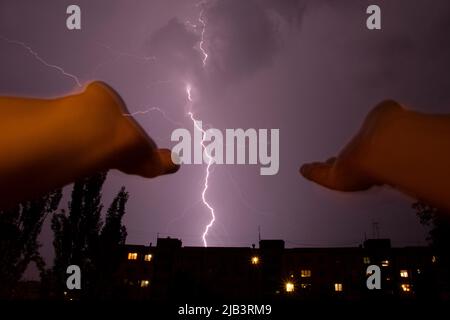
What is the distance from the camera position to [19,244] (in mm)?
15461

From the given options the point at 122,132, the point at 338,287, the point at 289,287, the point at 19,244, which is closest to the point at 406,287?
the point at 338,287

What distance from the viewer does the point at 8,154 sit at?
0.53 metres

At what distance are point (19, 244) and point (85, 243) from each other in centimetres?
459

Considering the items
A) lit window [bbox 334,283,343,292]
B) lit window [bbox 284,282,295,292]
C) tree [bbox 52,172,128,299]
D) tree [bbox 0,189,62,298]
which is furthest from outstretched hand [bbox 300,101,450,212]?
lit window [bbox 334,283,343,292]

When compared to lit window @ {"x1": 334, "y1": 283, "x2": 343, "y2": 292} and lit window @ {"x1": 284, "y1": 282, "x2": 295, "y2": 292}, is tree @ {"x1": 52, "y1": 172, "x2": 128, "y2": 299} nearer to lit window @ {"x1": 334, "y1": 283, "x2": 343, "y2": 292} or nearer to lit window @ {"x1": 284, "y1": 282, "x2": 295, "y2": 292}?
lit window @ {"x1": 284, "y1": 282, "x2": 295, "y2": 292}

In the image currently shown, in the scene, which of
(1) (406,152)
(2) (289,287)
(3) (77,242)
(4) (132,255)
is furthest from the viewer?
(4) (132,255)

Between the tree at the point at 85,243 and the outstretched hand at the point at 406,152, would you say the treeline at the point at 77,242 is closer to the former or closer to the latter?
the tree at the point at 85,243

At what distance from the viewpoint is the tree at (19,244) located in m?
14.5

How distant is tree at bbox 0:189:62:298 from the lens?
14.5 meters

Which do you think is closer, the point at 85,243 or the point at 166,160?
the point at 166,160

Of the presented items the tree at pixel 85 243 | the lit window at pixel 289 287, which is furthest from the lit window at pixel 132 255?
the tree at pixel 85 243

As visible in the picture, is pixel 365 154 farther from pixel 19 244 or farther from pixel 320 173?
pixel 19 244
